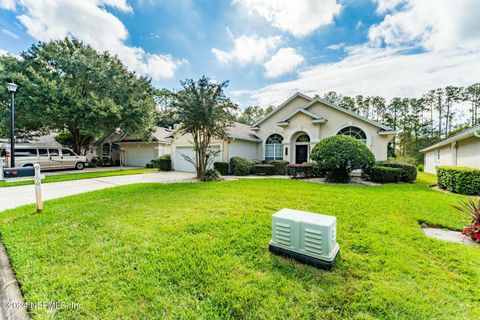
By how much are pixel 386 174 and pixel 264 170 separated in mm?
6996

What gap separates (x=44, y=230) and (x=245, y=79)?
627 inches

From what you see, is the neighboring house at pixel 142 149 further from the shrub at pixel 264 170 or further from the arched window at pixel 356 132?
the arched window at pixel 356 132

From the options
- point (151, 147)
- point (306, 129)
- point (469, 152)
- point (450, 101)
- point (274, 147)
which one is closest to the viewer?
point (469, 152)

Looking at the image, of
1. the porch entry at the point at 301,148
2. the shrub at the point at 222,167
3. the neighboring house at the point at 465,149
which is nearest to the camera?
the neighboring house at the point at 465,149

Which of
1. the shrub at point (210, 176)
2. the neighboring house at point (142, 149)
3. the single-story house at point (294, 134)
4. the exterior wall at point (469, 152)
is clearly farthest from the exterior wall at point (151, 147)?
the exterior wall at point (469, 152)

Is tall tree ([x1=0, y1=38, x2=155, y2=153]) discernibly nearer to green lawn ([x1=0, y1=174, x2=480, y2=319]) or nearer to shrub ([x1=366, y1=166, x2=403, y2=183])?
green lawn ([x1=0, y1=174, x2=480, y2=319])

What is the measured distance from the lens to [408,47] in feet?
36.7

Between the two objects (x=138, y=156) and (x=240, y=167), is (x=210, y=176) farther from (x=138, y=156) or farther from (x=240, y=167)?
(x=138, y=156)

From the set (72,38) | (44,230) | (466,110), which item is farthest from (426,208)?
(466,110)

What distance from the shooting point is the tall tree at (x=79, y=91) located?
1365 cm

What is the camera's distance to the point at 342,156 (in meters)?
9.51

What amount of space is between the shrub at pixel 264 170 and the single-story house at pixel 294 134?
6.12 ft

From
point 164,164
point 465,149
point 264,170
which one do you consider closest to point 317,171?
point 264,170

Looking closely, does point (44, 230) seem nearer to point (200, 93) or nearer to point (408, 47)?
point (200, 93)
